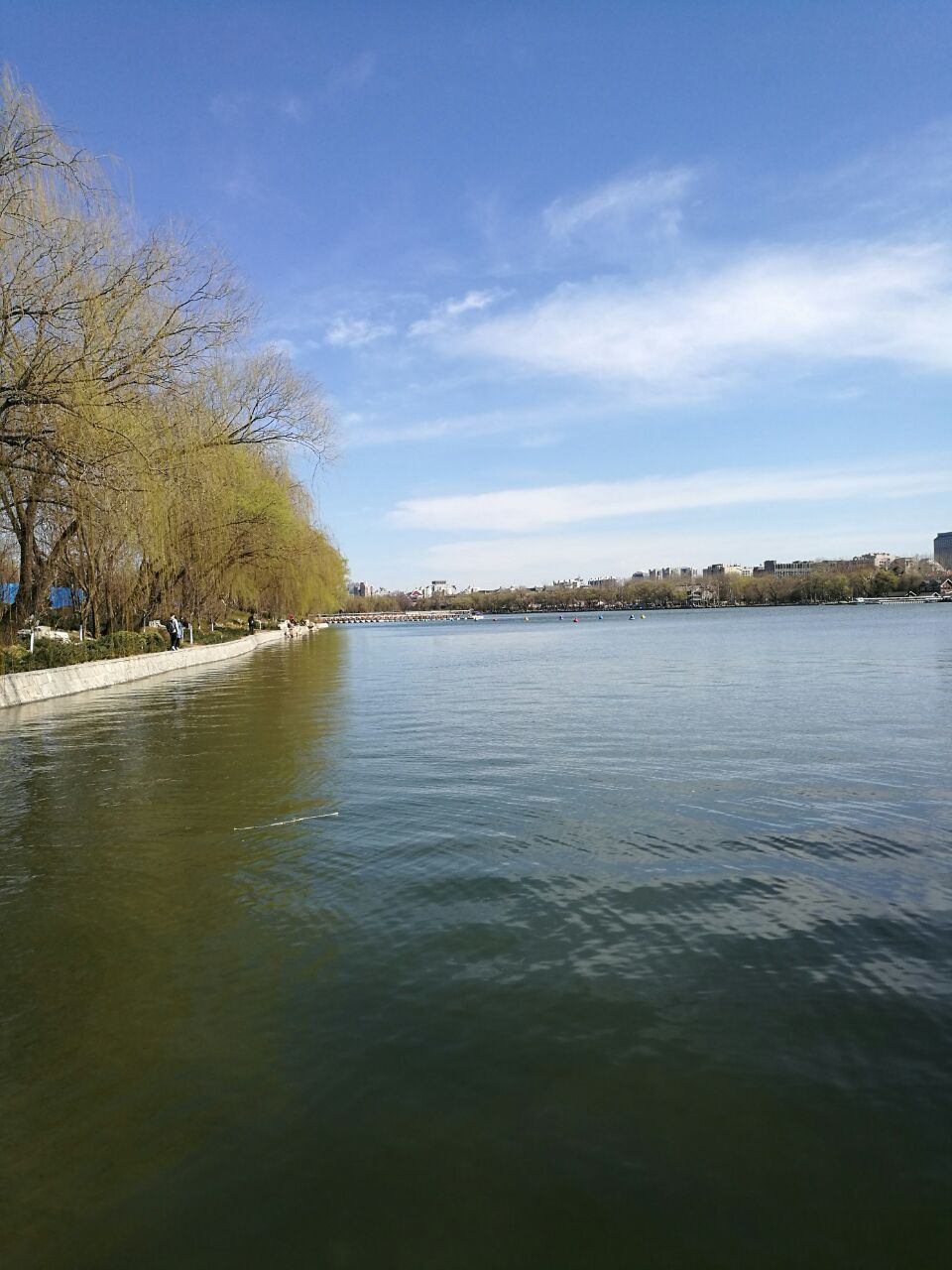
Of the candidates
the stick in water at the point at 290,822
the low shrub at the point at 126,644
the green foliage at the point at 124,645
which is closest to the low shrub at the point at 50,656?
the green foliage at the point at 124,645

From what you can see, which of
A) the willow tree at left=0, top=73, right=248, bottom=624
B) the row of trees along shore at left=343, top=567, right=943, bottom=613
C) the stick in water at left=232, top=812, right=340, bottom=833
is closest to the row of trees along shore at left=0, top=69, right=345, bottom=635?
the willow tree at left=0, top=73, right=248, bottom=624

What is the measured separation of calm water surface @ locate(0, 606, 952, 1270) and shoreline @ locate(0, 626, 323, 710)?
388 inches

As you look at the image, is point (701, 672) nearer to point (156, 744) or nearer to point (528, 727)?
point (528, 727)

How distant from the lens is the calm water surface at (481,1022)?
2.79 metres

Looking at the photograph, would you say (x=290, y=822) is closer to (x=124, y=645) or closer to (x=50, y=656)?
(x=50, y=656)

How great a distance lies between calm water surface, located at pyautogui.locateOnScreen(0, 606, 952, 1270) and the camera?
2787 millimetres

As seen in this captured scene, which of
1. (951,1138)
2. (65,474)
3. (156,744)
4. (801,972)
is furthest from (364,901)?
(65,474)

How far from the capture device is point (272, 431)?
28.7 m

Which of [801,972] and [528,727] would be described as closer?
[801,972]

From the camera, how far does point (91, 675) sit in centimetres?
2252

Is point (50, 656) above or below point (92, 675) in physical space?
above

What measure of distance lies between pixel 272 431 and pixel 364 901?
25044 mm

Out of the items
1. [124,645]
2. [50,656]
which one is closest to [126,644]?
[124,645]

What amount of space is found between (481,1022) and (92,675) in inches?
823
